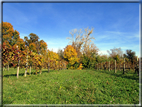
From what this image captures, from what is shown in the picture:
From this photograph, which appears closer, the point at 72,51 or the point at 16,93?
the point at 16,93

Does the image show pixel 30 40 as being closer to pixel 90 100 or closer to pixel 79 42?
pixel 79 42

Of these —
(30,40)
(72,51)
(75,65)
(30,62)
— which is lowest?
(75,65)

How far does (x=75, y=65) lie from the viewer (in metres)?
28.2

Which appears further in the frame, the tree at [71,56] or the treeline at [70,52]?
the tree at [71,56]

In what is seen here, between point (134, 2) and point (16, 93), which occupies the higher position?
point (134, 2)

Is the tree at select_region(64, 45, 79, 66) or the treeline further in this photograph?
the tree at select_region(64, 45, 79, 66)

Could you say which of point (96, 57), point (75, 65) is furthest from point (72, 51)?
point (96, 57)

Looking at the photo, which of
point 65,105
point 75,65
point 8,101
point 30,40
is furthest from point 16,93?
point 75,65

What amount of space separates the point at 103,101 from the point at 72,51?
2502cm

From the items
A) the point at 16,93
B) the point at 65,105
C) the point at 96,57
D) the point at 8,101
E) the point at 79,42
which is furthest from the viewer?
the point at 79,42

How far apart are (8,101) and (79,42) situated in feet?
98.3

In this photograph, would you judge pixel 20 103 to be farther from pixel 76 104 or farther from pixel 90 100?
pixel 90 100

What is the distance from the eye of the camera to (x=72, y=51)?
2888 cm

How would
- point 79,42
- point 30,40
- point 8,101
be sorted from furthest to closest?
point 79,42, point 30,40, point 8,101
